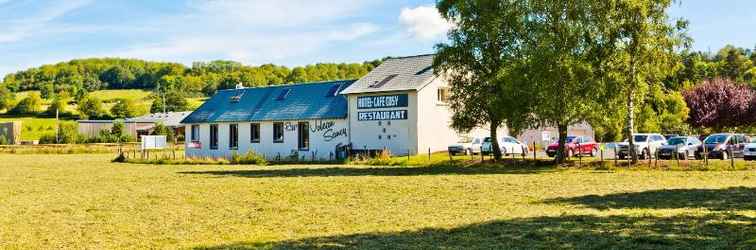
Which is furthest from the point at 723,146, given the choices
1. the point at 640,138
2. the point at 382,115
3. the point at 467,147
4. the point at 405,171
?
the point at 382,115

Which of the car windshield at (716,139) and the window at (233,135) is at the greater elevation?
the window at (233,135)

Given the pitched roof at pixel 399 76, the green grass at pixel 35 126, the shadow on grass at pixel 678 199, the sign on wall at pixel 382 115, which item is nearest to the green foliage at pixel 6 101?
the green grass at pixel 35 126

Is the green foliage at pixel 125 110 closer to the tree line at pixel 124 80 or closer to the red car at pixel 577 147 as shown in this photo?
the tree line at pixel 124 80

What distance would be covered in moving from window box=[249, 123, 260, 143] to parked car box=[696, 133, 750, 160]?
90.8 ft

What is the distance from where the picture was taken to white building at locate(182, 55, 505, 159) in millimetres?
43781

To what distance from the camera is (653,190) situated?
794 inches

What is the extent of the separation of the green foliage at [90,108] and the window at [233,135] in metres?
80.5

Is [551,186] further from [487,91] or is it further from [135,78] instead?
[135,78]

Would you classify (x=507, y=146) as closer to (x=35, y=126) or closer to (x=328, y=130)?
(x=328, y=130)

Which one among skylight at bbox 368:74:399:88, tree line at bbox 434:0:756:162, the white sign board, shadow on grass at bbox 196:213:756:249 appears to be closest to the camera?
shadow on grass at bbox 196:213:756:249

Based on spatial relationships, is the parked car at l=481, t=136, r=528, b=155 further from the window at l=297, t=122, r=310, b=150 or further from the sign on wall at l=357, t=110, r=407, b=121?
the window at l=297, t=122, r=310, b=150

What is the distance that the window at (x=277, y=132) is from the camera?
5019cm

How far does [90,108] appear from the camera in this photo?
414ft

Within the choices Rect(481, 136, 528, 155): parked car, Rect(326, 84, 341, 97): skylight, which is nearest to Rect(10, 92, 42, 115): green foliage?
Rect(326, 84, 341, 97): skylight
